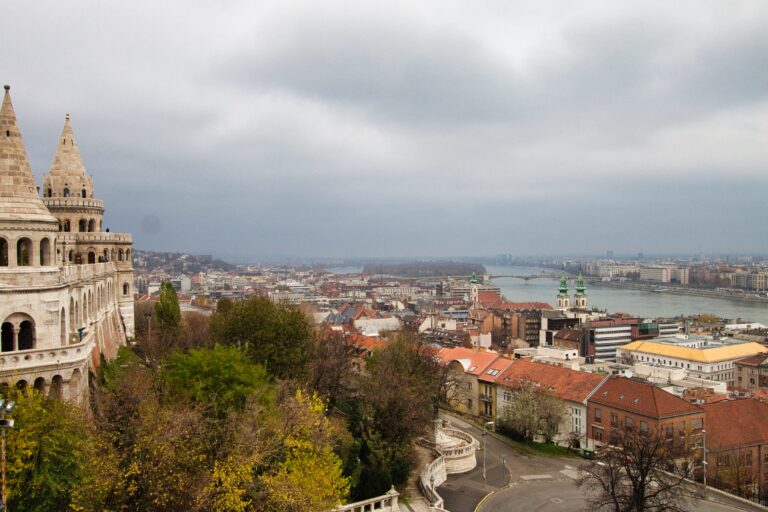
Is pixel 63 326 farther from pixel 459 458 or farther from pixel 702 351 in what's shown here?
pixel 702 351

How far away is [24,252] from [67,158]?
15.2 metres

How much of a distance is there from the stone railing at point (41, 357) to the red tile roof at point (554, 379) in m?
27.9

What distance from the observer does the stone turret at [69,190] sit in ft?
106

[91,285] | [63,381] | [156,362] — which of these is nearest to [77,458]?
[63,381]

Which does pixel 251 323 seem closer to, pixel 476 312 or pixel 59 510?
pixel 59 510

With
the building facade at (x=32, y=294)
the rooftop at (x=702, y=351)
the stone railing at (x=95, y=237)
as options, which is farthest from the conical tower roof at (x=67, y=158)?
the rooftop at (x=702, y=351)

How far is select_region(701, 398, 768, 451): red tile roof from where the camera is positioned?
1314 inches

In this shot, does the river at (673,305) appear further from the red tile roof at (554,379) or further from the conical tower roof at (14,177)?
the conical tower roof at (14,177)

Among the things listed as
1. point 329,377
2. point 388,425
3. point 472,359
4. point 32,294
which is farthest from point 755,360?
point 32,294

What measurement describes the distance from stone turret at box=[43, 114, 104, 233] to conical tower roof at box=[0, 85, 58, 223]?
14425 millimetres

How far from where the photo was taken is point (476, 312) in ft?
334

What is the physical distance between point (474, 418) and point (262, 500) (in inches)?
1143

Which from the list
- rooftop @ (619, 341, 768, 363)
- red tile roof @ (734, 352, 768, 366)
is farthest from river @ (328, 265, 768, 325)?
red tile roof @ (734, 352, 768, 366)

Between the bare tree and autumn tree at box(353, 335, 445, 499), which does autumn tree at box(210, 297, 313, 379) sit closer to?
autumn tree at box(353, 335, 445, 499)
